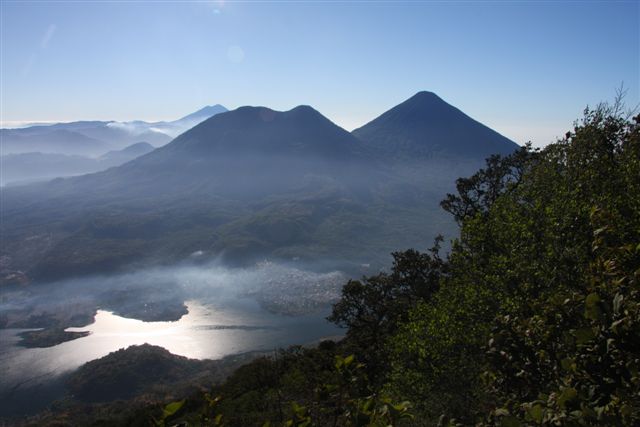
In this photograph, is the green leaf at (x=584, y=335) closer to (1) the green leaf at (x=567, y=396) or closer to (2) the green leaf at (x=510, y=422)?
(1) the green leaf at (x=567, y=396)

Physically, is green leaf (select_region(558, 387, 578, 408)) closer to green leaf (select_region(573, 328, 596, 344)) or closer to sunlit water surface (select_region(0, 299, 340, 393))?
green leaf (select_region(573, 328, 596, 344))

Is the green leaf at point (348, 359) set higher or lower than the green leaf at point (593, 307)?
lower

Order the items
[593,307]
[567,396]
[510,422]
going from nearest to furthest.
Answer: [510,422] < [567,396] < [593,307]

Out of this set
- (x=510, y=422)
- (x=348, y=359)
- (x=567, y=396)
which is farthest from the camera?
(x=348, y=359)

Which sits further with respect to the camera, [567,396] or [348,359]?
[348,359]

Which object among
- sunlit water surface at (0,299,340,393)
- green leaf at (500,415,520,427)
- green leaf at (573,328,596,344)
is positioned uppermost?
green leaf at (573,328,596,344)

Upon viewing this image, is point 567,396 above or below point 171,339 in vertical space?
above

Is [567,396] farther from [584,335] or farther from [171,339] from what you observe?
[171,339]

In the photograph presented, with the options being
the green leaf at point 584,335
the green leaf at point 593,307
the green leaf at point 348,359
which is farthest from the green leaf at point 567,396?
the green leaf at point 348,359

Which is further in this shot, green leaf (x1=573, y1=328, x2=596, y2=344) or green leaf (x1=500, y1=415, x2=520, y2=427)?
green leaf (x1=573, y1=328, x2=596, y2=344)

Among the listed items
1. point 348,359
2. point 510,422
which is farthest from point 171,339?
point 510,422

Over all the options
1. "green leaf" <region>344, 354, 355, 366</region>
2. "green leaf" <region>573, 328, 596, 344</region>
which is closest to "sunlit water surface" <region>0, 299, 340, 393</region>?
"green leaf" <region>344, 354, 355, 366</region>
